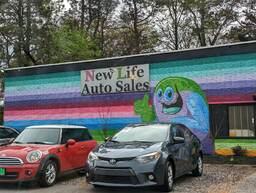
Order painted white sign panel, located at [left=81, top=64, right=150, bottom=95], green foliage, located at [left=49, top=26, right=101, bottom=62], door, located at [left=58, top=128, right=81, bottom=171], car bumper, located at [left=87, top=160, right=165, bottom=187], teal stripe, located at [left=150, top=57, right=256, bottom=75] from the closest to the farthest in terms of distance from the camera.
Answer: car bumper, located at [left=87, top=160, right=165, bottom=187]
door, located at [left=58, top=128, right=81, bottom=171]
teal stripe, located at [left=150, top=57, right=256, bottom=75]
painted white sign panel, located at [left=81, top=64, right=150, bottom=95]
green foliage, located at [left=49, top=26, right=101, bottom=62]

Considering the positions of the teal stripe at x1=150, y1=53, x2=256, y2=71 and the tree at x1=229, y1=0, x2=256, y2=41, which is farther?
the tree at x1=229, y1=0, x2=256, y2=41

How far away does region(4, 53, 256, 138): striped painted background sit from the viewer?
17219 millimetres

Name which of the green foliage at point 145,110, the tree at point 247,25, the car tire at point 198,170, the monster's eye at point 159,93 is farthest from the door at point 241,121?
the tree at point 247,25

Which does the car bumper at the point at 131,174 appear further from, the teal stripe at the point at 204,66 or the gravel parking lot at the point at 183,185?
Result: the teal stripe at the point at 204,66

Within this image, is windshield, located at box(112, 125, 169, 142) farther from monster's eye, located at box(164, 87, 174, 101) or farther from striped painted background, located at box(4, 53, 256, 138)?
monster's eye, located at box(164, 87, 174, 101)

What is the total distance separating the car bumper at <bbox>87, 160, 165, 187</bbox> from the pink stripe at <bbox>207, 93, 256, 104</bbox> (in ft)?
24.4

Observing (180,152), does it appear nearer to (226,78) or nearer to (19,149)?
(19,149)

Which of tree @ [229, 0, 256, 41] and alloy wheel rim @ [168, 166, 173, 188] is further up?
tree @ [229, 0, 256, 41]

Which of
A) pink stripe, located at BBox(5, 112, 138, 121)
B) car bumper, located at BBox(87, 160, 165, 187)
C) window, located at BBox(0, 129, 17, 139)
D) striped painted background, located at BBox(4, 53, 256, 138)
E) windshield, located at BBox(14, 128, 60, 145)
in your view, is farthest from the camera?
pink stripe, located at BBox(5, 112, 138, 121)

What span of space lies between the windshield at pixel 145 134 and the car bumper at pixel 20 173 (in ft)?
6.82

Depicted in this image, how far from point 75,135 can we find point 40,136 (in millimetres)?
1146

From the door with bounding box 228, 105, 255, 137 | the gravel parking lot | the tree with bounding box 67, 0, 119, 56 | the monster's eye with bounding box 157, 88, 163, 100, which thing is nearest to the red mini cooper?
the gravel parking lot

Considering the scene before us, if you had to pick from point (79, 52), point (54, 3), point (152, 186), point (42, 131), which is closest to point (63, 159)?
point (42, 131)

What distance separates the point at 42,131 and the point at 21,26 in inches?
1031
